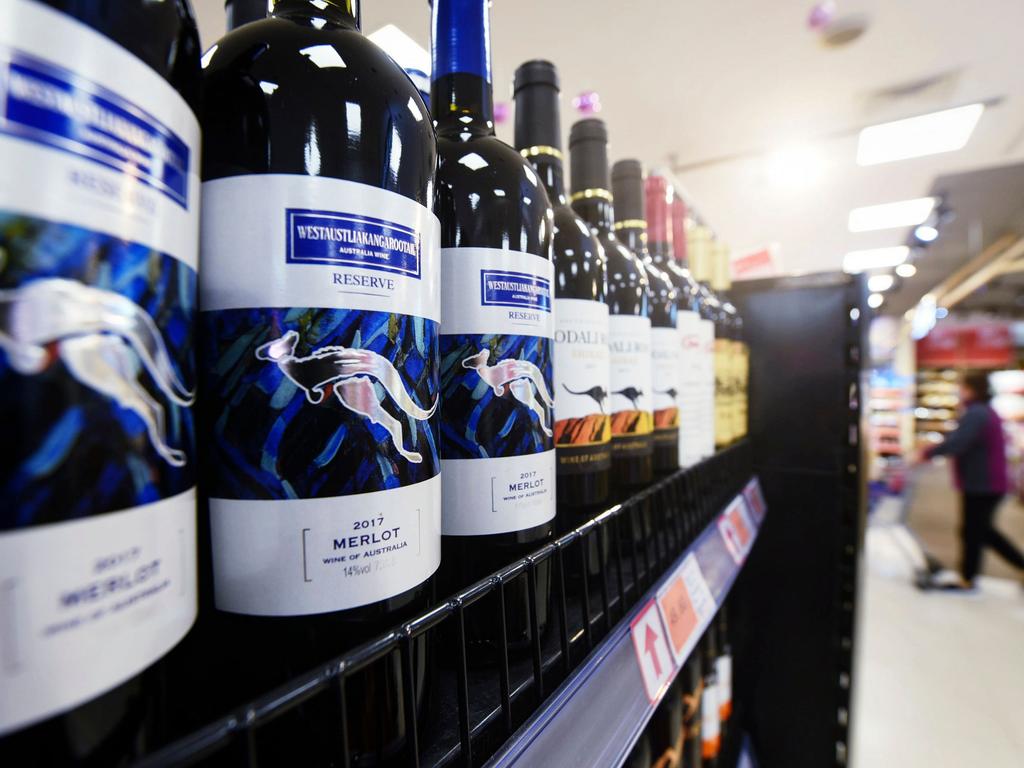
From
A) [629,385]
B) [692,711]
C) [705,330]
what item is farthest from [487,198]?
[692,711]

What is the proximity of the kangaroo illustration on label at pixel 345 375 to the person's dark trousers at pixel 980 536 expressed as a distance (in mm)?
4367

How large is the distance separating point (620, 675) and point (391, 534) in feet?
0.77

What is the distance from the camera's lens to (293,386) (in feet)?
0.78

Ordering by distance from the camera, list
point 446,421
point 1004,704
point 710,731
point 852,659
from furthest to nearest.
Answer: point 1004,704
point 852,659
point 710,731
point 446,421

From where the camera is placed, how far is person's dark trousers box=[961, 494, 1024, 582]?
3414 mm

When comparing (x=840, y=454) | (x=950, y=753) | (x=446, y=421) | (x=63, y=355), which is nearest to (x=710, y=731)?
(x=840, y=454)

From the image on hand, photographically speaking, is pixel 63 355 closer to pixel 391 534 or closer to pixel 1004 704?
pixel 391 534

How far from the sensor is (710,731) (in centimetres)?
90

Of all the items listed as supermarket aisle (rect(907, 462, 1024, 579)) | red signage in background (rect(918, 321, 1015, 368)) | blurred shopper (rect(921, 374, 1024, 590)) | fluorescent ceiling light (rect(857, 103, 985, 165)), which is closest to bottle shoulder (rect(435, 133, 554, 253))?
fluorescent ceiling light (rect(857, 103, 985, 165))

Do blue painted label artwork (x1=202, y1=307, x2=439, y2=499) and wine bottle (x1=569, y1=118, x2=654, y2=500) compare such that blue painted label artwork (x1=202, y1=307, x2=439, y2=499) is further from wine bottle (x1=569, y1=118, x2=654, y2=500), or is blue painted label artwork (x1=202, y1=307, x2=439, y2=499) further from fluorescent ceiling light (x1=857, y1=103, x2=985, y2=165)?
fluorescent ceiling light (x1=857, y1=103, x2=985, y2=165)

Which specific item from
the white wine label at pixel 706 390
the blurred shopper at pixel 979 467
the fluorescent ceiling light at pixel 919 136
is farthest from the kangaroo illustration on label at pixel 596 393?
the blurred shopper at pixel 979 467

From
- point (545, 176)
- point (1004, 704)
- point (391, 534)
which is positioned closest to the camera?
point (391, 534)

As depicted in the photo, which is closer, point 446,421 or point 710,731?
point 446,421

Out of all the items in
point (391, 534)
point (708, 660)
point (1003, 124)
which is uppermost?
point (1003, 124)
